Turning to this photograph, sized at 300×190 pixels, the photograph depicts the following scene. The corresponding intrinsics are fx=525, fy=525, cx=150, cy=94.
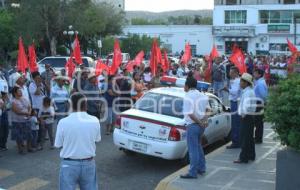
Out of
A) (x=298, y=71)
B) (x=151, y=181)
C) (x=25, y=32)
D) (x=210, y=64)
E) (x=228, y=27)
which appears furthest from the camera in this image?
(x=228, y=27)

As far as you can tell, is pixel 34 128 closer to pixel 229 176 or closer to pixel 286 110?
pixel 229 176

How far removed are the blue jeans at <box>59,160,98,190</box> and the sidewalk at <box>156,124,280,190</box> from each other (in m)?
2.21

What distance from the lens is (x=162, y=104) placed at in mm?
10172

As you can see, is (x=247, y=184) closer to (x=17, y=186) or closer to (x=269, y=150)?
(x=269, y=150)

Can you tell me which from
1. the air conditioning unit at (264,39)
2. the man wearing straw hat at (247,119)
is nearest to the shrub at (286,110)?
the man wearing straw hat at (247,119)

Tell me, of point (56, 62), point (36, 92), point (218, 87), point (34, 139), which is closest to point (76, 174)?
point (34, 139)

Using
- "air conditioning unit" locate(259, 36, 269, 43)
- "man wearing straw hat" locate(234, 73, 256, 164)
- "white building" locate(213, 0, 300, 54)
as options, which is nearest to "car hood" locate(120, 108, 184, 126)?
"man wearing straw hat" locate(234, 73, 256, 164)

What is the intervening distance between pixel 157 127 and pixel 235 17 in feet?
216

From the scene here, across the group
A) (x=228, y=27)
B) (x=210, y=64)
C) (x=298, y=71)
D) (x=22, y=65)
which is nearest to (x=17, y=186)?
(x=298, y=71)

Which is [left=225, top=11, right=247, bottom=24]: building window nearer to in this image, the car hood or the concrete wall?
the concrete wall

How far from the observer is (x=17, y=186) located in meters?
8.55

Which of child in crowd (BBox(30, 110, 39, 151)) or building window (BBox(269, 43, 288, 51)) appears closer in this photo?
child in crowd (BBox(30, 110, 39, 151))

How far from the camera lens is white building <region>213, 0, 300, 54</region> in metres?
68.5

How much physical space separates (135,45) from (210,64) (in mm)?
34297
